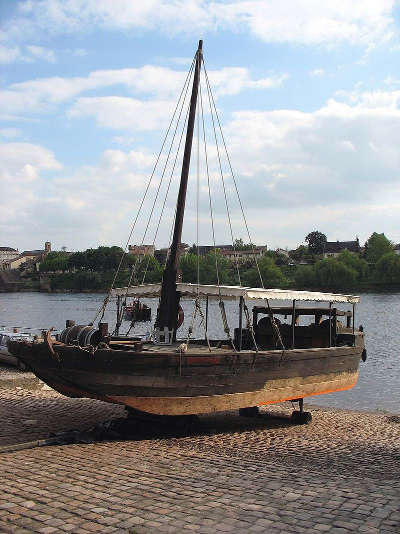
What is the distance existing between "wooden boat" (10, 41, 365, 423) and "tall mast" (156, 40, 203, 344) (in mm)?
25

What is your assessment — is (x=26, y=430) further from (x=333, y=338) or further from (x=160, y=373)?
(x=333, y=338)

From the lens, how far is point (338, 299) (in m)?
17.0

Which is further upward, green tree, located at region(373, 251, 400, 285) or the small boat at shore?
green tree, located at region(373, 251, 400, 285)

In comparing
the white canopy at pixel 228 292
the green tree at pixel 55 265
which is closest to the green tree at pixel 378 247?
the green tree at pixel 55 265

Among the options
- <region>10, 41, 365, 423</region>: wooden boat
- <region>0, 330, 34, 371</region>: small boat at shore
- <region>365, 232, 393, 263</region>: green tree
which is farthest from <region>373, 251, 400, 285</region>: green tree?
<region>10, 41, 365, 423</region>: wooden boat

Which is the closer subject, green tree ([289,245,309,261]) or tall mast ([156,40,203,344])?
tall mast ([156,40,203,344])

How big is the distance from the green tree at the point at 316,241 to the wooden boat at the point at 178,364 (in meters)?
174

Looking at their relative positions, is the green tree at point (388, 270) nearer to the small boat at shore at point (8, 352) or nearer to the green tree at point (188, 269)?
the green tree at point (188, 269)

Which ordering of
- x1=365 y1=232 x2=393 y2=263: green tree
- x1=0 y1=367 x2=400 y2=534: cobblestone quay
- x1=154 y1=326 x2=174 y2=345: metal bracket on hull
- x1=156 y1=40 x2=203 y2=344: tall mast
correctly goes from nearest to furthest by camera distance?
x1=0 y1=367 x2=400 y2=534: cobblestone quay, x1=154 y1=326 x2=174 y2=345: metal bracket on hull, x1=156 y1=40 x2=203 y2=344: tall mast, x1=365 y1=232 x2=393 y2=263: green tree

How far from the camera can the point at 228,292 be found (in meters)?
13.6

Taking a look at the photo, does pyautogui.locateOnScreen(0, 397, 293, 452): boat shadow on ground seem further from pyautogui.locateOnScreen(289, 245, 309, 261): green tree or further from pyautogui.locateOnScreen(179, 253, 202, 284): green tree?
pyautogui.locateOnScreen(289, 245, 309, 261): green tree

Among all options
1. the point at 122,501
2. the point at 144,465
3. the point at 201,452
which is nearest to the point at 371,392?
the point at 201,452

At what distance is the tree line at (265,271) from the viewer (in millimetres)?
103125

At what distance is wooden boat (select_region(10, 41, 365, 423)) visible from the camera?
12195mm
